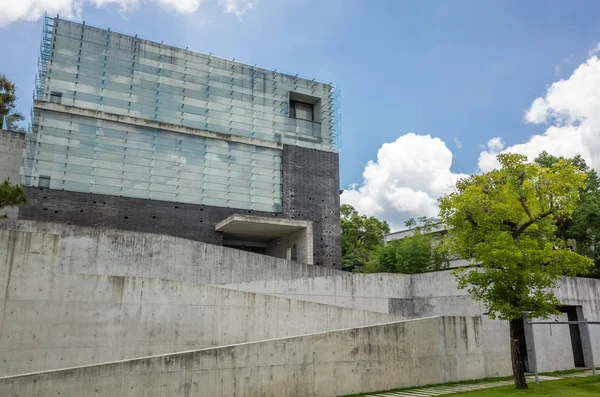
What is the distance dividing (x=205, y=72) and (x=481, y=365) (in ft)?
70.4

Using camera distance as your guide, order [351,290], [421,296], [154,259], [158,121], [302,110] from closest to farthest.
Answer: [154,259] → [351,290] → [421,296] → [158,121] → [302,110]

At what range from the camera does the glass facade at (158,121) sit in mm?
24797

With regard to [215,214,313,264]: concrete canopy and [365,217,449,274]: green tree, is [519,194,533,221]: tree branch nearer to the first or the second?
[215,214,313,264]: concrete canopy

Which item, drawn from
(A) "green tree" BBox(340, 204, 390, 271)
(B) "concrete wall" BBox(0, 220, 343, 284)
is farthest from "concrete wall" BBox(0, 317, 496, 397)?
(A) "green tree" BBox(340, 204, 390, 271)

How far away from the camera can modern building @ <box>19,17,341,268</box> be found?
Result: 80.8 feet

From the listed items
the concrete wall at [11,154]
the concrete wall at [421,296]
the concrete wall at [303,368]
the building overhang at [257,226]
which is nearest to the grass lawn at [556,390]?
the concrete wall at [303,368]

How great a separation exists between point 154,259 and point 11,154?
418 inches

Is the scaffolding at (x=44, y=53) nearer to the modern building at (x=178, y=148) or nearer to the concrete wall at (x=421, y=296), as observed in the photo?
the modern building at (x=178, y=148)

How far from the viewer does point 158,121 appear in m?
27.0

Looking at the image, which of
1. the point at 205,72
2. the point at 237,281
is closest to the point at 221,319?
the point at 237,281

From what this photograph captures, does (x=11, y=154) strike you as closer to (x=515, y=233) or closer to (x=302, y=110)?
(x=302, y=110)

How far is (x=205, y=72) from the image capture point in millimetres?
29078

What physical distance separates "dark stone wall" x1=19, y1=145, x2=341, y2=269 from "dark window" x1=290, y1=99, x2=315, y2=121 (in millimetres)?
2692

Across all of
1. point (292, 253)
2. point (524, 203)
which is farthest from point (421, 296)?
point (524, 203)
